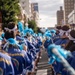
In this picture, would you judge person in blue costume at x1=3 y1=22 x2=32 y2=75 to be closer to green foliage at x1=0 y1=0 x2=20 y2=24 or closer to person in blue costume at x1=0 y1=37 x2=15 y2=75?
person in blue costume at x1=0 y1=37 x2=15 y2=75

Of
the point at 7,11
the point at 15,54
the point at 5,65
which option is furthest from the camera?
the point at 7,11

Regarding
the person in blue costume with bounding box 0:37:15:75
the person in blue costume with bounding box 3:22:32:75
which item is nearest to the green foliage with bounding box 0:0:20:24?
the person in blue costume with bounding box 3:22:32:75

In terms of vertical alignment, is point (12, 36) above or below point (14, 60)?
above

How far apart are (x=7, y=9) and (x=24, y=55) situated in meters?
26.3

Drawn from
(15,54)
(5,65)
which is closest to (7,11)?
(15,54)

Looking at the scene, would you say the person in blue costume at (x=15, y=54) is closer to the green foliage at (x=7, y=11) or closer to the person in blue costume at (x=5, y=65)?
the person in blue costume at (x=5, y=65)

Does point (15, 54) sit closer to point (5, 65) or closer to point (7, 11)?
point (5, 65)

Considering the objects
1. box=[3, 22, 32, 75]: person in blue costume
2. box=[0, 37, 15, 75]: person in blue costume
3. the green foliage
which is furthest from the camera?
the green foliage

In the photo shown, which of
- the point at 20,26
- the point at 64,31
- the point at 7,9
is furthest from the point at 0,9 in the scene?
the point at 64,31

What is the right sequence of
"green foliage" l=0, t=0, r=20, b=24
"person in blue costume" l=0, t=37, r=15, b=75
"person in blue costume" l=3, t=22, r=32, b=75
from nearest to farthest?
"person in blue costume" l=0, t=37, r=15, b=75 < "person in blue costume" l=3, t=22, r=32, b=75 < "green foliage" l=0, t=0, r=20, b=24

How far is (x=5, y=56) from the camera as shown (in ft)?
18.4

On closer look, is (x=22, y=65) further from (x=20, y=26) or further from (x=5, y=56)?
(x=20, y=26)

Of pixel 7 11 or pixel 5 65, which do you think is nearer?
pixel 5 65

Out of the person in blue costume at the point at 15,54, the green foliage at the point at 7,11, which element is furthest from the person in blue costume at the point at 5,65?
the green foliage at the point at 7,11
